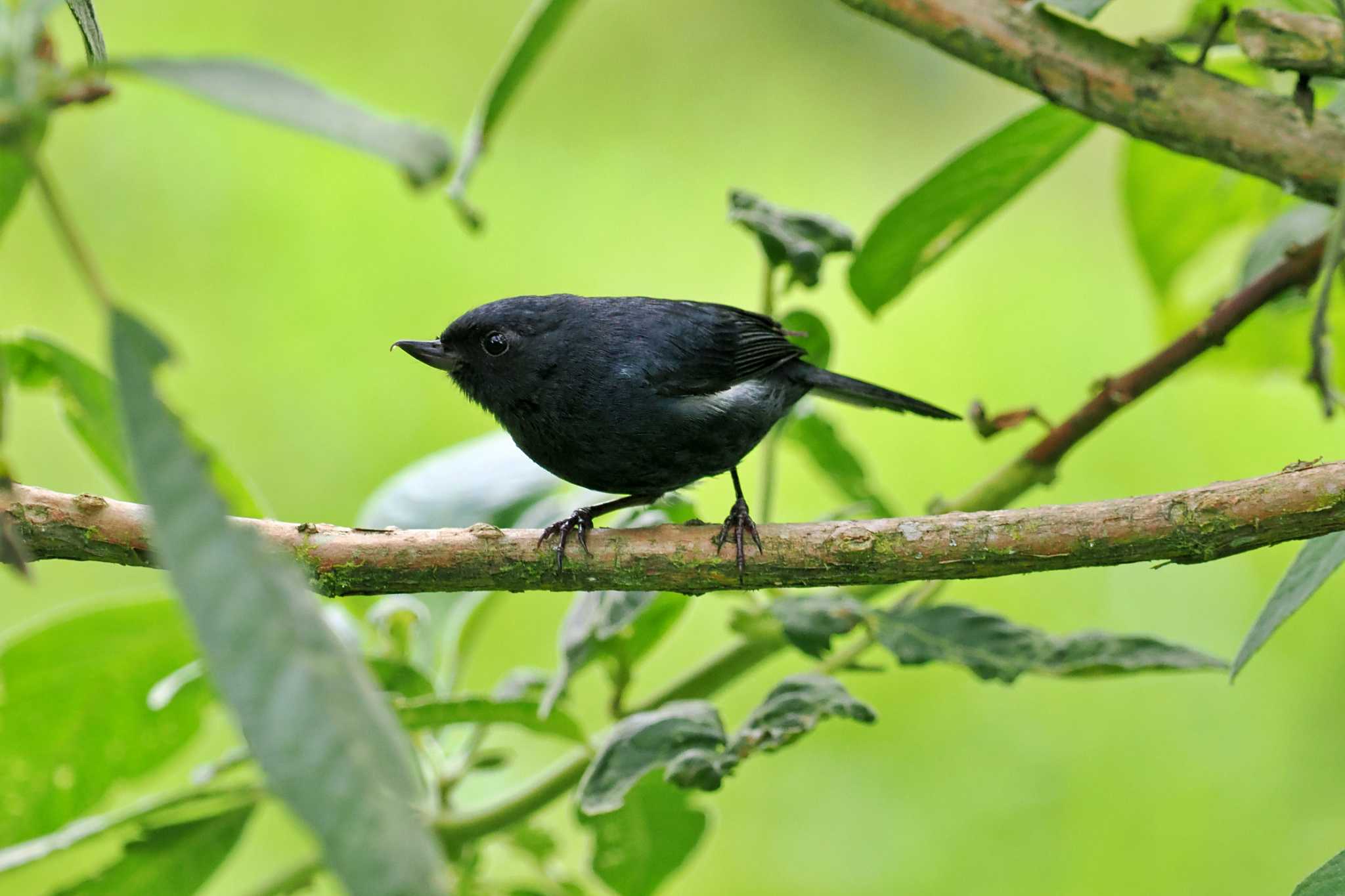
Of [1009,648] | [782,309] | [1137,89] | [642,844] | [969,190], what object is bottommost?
[782,309]

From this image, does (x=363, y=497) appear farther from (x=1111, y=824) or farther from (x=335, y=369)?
(x=1111, y=824)

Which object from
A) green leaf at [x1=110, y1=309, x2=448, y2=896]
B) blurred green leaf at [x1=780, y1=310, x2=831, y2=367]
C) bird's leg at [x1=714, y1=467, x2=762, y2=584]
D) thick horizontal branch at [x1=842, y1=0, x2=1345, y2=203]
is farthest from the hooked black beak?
green leaf at [x1=110, y1=309, x2=448, y2=896]

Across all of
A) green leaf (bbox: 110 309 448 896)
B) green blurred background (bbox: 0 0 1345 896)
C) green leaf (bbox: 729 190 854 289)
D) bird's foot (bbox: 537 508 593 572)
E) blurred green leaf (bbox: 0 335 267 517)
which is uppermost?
green leaf (bbox: 110 309 448 896)

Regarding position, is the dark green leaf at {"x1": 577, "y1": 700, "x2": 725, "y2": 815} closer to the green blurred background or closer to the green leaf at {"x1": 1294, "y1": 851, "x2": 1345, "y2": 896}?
the green leaf at {"x1": 1294, "y1": 851, "x2": 1345, "y2": 896}

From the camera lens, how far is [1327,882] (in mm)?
1566

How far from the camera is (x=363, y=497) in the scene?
529cm

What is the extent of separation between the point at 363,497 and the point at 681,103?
2652 millimetres

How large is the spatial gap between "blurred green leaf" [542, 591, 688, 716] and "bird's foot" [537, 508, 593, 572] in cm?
11

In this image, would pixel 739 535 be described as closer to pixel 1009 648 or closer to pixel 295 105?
pixel 1009 648

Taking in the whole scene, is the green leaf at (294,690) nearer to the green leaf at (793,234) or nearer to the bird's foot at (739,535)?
the bird's foot at (739,535)

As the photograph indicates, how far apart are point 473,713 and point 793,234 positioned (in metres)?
1.15

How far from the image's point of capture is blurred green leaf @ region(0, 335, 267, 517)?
2.14 metres

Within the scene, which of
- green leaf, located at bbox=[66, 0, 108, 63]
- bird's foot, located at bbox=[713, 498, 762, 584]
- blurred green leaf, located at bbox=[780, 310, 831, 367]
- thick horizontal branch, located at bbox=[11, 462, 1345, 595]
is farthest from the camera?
blurred green leaf, located at bbox=[780, 310, 831, 367]

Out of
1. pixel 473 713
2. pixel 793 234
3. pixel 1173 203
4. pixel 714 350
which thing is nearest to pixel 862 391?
pixel 714 350
